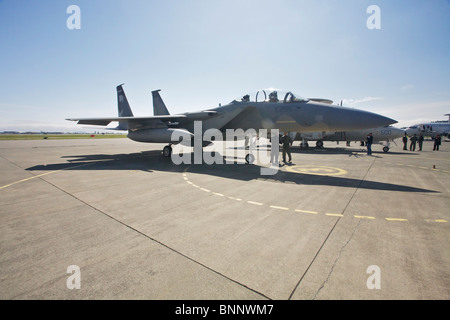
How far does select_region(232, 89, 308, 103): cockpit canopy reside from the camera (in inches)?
355

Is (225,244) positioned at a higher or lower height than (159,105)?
lower

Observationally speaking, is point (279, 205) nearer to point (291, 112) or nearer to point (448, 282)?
point (448, 282)

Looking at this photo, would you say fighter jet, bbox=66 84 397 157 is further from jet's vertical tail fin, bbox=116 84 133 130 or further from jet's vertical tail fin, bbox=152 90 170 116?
jet's vertical tail fin, bbox=116 84 133 130

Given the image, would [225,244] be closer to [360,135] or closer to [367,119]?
[367,119]

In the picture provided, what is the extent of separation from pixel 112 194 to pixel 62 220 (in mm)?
1651

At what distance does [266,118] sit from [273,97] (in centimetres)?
103

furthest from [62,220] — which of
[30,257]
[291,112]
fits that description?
[291,112]

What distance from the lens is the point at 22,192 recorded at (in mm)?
5512

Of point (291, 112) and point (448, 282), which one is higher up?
point (291, 112)

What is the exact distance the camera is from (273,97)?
31.6 feet

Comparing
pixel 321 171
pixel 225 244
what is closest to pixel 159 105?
pixel 321 171

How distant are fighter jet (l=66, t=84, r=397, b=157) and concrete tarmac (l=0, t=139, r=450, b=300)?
126 inches

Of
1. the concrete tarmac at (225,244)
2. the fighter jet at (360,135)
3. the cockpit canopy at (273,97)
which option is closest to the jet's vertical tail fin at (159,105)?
the cockpit canopy at (273,97)

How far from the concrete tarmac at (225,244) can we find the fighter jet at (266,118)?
10.5ft
